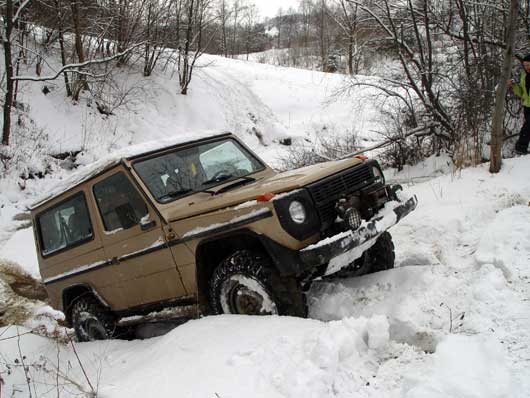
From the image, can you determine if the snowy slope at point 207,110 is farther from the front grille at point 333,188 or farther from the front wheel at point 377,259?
the front grille at point 333,188

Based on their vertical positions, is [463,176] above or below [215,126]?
below

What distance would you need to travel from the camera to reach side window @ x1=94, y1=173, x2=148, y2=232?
13.7 ft

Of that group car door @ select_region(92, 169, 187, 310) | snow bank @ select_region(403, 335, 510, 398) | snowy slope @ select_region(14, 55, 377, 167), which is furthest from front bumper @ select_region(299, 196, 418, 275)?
snowy slope @ select_region(14, 55, 377, 167)

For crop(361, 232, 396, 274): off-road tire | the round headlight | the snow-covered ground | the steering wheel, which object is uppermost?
the steering wheel

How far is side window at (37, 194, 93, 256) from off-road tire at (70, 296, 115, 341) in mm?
714

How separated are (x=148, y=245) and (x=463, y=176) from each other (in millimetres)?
5169

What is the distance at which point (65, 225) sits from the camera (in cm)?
521

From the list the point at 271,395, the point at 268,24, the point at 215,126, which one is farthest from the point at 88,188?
the point at 268,24

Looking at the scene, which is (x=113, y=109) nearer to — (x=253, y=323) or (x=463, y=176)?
(x=463, y=176)

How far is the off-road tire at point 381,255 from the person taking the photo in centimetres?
443

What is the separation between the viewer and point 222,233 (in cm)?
360

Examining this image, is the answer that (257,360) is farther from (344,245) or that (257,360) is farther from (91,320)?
(91,320)

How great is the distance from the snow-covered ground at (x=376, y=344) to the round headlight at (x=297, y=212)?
29.2 inches

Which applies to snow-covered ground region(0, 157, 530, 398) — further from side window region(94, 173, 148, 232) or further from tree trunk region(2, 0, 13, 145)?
tree trunk region(2, 0, 13, 145)
